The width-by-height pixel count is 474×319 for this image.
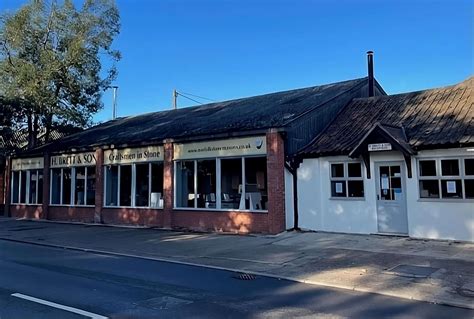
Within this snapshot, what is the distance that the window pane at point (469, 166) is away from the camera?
13031mm

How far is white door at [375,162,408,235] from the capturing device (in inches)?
566

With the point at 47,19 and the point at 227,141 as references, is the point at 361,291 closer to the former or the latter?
A: the point at 227,141

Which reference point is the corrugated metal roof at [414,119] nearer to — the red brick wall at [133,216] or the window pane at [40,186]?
the red brick wall at [133,216]

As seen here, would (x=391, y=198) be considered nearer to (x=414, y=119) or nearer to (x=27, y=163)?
(x=414, y=119)

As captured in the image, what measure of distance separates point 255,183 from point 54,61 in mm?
16099

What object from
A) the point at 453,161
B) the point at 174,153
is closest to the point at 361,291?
the point at 453,161

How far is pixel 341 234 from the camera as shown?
1523 cm

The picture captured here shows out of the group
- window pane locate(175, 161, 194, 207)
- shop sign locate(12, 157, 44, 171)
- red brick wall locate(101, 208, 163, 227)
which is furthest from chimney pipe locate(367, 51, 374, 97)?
shop sign locate(12, 157, 44, 171)

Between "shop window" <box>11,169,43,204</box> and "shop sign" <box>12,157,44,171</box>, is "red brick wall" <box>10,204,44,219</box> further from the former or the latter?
"shop sign" <box>12,157,44,171</box>

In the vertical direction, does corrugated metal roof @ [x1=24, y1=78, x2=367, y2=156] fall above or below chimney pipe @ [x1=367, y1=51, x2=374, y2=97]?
below

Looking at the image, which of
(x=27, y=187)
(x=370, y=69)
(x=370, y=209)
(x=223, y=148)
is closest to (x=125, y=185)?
(x=223, y=148)

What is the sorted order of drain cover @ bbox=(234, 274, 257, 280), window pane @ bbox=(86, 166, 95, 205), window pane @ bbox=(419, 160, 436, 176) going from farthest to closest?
1. window pane @ bbox=(86, 166, 95, 205)
2. window pane @ bbox=(419, 160, 436, 176)
3. drain cover @ bbox=(234, 274, 257, 280)

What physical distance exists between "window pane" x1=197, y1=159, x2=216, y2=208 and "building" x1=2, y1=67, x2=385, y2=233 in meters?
0.04

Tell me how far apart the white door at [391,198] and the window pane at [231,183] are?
504cm
